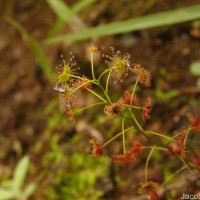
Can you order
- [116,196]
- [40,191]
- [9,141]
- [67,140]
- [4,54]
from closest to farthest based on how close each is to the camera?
1. [116,196]
2. [40,191]
3. [67,140]
4. [9,141]
5. [4,54]

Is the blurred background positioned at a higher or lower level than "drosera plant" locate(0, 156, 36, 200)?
higher

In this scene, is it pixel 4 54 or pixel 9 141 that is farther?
pixel 4 54

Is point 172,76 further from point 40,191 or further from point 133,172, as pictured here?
point 40,191

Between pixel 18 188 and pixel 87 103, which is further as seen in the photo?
pixel 87 103

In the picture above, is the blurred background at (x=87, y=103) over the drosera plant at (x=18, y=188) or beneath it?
over

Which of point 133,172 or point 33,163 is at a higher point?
point 33,163

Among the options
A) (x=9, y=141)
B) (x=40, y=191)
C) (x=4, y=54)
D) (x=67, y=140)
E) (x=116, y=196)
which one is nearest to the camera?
(x=116, y=196)

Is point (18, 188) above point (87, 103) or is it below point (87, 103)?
below

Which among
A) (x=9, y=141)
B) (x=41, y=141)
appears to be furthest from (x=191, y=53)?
(x=9, y=141)
